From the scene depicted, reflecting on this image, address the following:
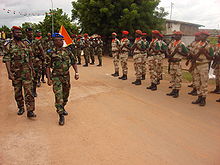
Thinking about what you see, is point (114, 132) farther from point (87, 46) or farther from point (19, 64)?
point (87, 46)

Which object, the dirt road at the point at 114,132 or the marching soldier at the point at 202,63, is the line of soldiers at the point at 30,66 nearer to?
the dirt road at the point at 114,132

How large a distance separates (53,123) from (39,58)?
2.95m

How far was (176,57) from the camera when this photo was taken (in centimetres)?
611

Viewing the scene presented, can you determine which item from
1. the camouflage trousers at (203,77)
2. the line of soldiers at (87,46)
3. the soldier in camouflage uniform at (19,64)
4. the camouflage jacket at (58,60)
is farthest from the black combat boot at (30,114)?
the line of soldiers at (87,46)

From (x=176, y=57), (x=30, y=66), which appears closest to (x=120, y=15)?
(x=176, y=57)

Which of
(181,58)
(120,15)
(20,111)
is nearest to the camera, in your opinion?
(20,111)

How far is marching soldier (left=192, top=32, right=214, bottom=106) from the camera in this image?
546 cm

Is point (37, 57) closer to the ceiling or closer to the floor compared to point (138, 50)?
closer to the floor

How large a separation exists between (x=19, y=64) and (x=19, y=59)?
0.37 feet

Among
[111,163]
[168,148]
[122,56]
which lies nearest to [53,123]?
[111,163]

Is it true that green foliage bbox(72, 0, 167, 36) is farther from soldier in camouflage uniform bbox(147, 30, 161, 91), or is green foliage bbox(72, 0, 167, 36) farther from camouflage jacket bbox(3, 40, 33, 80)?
camouflage jacket bbox(3, 40, 33, 80)

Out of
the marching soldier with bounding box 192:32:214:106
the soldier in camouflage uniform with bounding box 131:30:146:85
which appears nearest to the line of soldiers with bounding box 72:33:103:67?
the soldier in camouflage uniform with bounding box 131:30:146:85

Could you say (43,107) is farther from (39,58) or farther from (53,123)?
(39,58)

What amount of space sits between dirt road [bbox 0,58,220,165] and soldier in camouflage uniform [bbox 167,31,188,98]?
517 millimetres
